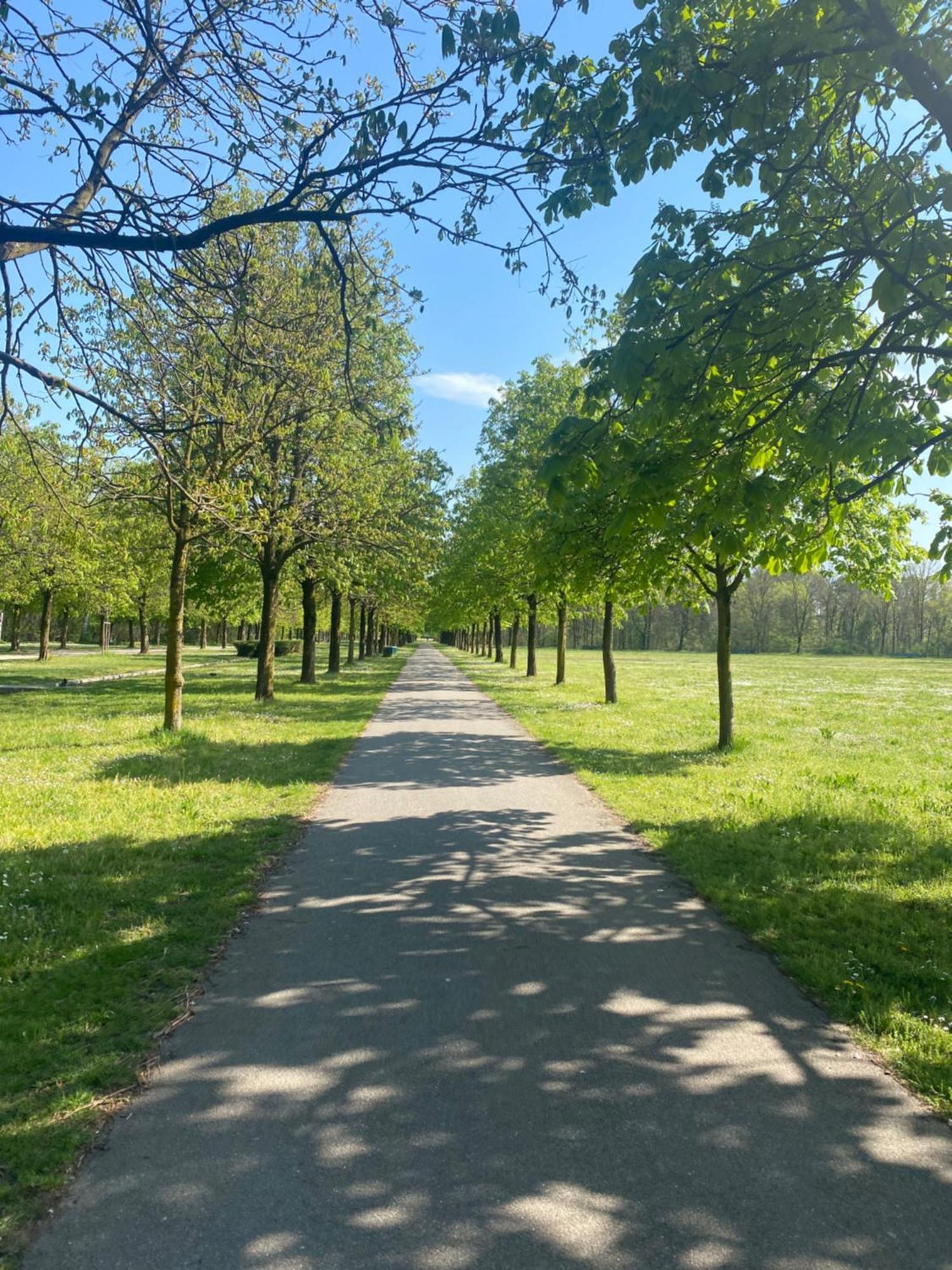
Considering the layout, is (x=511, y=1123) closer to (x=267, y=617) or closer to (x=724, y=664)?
(x=724, y=664)

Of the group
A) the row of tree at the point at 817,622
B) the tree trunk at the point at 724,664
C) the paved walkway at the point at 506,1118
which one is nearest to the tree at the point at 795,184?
the paved walkway at the point at 506,1118

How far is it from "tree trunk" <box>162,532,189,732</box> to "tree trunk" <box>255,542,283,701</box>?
6.48 meters

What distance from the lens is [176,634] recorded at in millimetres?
12758

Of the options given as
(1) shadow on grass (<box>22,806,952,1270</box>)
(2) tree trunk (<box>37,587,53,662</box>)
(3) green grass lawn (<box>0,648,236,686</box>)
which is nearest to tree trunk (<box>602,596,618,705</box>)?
(1) shadow on grass (<box>22,806,952,1270</box>)

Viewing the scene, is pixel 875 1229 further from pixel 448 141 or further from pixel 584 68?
pixel 584 68

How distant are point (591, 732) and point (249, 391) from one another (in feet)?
28.7

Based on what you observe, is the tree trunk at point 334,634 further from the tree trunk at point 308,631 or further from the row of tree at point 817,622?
the row of tree at point 817,622

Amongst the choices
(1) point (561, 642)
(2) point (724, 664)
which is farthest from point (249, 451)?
(1) point (561, 642)

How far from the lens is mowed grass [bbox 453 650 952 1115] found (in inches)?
174

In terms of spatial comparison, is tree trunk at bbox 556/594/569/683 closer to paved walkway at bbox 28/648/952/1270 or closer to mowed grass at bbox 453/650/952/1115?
mowed grass at bbox 453/650/952/1115

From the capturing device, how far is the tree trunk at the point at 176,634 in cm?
1273

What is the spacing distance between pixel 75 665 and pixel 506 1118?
124 feet

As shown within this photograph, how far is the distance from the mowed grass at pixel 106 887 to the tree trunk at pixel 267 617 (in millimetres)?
5084

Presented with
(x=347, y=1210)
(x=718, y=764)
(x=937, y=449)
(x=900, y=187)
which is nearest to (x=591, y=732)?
(x=718, y=764)
